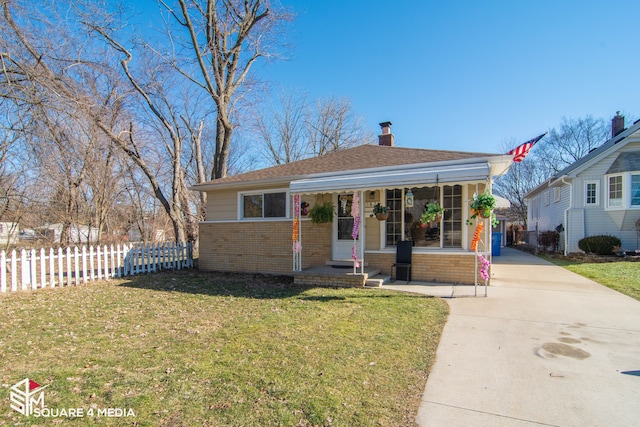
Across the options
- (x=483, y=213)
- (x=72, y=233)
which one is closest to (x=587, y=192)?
(x=483, y=213)

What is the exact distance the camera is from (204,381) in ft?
11.0

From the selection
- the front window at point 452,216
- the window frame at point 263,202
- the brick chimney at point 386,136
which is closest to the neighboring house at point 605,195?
the brick chimney at point 386,136

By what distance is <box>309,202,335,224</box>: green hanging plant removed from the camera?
369 inches

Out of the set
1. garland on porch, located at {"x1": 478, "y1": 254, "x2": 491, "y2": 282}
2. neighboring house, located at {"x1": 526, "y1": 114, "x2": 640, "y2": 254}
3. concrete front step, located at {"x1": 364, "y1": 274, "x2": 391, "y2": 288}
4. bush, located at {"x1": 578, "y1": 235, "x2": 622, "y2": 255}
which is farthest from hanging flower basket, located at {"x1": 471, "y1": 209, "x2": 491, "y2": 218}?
neighboring house, located at {"x1": 526, "y1": 114, "x2": 640, "y2": 254}

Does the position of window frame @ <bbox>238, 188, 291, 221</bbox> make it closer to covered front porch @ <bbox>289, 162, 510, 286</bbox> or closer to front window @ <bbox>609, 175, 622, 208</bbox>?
covered front porch @ <bbox>289, 162, 510, 286</bbox>

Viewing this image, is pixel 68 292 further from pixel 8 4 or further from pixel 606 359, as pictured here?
pixel 606 359

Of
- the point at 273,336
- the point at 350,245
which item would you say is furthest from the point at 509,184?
the point at 273,336

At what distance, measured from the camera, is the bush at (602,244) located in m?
13.8

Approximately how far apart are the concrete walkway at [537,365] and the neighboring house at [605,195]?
10081mm

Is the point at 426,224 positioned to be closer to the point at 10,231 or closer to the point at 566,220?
the point at 566,220

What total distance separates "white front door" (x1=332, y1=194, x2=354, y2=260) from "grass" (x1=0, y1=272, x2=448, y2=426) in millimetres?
2653

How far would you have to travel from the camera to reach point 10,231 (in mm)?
11305

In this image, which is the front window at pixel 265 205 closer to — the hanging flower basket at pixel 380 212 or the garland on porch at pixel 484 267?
the hanging flower basket at pixel 380 212

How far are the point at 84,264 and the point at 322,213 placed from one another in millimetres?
7046
